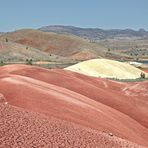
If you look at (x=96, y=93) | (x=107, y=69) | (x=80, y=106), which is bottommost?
(x=107, y=69)

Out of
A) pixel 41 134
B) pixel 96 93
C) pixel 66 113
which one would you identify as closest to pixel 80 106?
pixel 66 113

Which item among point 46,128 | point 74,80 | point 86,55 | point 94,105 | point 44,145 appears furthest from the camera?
point 86,55

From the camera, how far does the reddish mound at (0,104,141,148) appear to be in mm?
12883

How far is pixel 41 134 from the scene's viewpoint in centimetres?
1370

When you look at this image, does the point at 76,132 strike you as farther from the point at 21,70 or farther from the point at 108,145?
the point at 21,70

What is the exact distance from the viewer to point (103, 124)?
2059 centimetres

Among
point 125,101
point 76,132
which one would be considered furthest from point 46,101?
point 125,101

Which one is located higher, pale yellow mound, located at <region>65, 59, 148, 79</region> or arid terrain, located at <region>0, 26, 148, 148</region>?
arid terrain, located at <region>0, 26, 148, 148</region>

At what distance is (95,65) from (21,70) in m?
42.9

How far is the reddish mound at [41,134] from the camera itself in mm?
12883

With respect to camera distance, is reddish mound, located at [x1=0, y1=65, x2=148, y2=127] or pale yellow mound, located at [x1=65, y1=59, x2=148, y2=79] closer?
reddish mound, located at [x1=0, y1=65, x2=148, y2=127]

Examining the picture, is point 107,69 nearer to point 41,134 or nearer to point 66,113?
point 66,113

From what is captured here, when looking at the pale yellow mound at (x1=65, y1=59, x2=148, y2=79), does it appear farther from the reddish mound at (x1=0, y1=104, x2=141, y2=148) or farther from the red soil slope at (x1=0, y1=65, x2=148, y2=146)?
the reddish mound at (x1=0, y1=104, x2=141, y2=148)

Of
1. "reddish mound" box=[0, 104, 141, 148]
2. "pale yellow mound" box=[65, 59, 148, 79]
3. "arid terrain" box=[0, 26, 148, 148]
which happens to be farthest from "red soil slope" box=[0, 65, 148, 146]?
"pale yellow mound" box=[65, 59, 148, 79]
